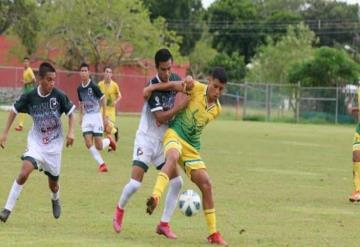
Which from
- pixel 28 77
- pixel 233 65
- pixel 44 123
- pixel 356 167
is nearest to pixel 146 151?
pixel 44 123

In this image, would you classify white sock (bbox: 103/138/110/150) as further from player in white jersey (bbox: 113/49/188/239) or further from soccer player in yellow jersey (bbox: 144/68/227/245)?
soccer player in yellow jersey (bbox: 144/68/227/245)

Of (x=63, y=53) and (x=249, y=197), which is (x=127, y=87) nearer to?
(x=63, y=53)

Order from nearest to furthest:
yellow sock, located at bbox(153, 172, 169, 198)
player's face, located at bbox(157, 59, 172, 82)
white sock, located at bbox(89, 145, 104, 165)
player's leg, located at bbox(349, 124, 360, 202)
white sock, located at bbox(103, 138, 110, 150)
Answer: yellow sock, located at bbox(153, 172, 169, 198), player's face, located at bbox(157, 59, 172, 82), player's leg, located at bbox(349, 124, 360, 202), white sock, located at bbox(89, 145, 104, 165), white sock, located at bbox(103, 138, 110, 150)

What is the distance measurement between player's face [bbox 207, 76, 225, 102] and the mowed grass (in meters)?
1.58

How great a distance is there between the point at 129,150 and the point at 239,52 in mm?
72911

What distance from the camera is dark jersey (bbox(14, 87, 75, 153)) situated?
33.8 ft

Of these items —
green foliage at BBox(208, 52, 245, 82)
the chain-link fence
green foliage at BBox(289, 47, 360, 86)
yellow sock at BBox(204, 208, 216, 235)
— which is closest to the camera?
yellow sock at BBox(204, 208, 216, 235)

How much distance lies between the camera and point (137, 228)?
1000 centimetres

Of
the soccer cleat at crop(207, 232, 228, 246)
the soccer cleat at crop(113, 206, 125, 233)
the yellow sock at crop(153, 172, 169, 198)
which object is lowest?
the soccer cleat at crop(207, 232, 228, 246)

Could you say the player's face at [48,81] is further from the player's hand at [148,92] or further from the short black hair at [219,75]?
the short black hair at [219,75]

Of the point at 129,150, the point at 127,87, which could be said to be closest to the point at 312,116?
the point at 127,87

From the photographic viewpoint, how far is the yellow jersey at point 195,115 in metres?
9.48

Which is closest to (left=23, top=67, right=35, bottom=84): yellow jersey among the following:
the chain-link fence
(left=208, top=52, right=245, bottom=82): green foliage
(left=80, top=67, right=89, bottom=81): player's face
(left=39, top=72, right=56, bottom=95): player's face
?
(left=80, top=67, right=89, bottom=81): player's face

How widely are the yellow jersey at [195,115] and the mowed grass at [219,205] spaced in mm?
1147
